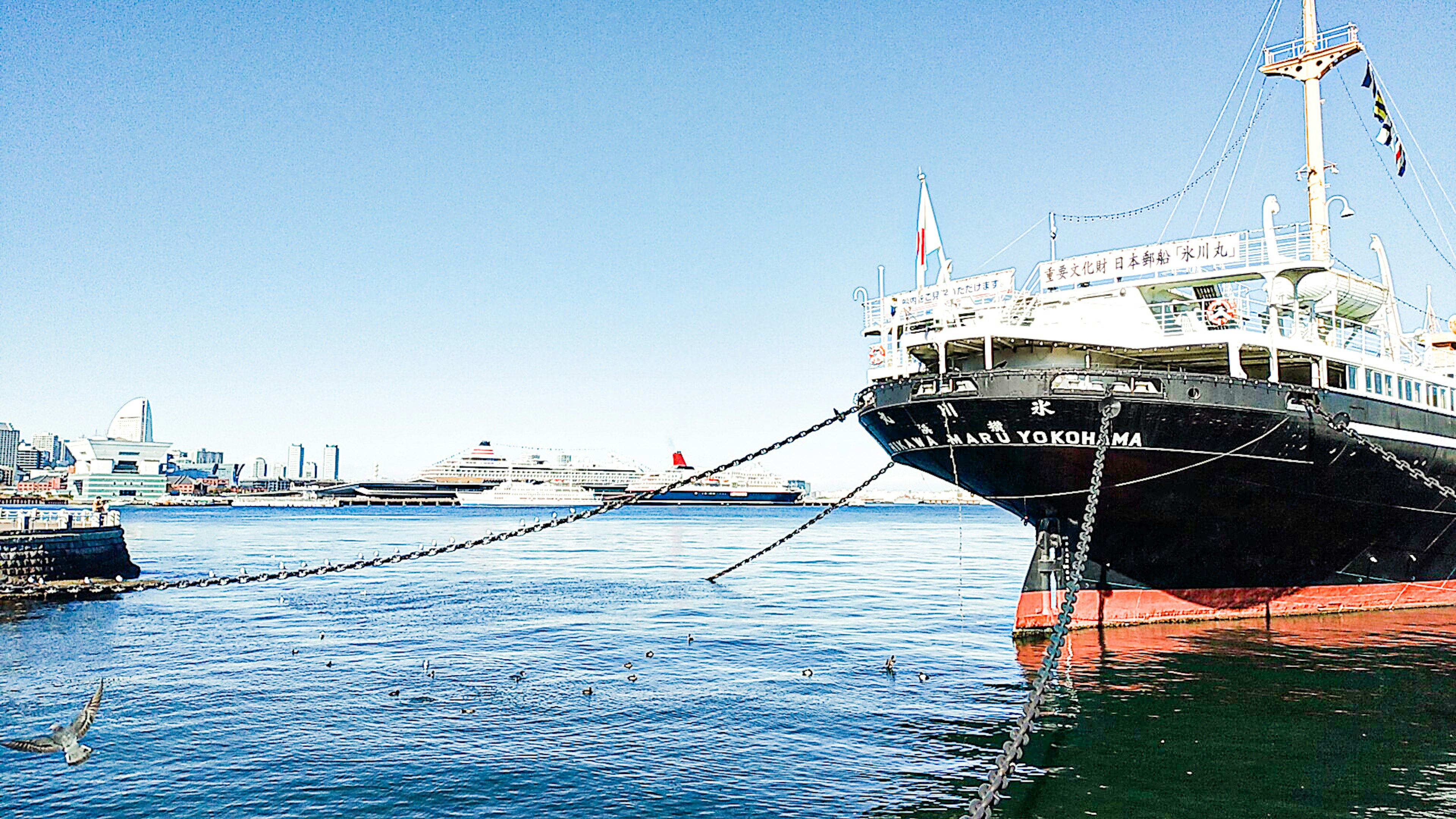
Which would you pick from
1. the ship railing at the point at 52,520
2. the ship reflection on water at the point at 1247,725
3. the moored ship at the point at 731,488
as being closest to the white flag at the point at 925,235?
the ship reflection on water at the point at 1247,725

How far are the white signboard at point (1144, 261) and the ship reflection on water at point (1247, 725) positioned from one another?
9519mm

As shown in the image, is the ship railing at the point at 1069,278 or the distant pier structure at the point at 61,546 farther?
the distant pier structure at the point at 61,546

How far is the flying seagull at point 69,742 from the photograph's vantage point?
16.8 m

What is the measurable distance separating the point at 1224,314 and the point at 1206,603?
8.85 meters

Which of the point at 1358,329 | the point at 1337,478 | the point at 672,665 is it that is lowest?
the point at 672,665

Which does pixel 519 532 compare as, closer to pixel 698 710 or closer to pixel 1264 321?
pixel 698 710

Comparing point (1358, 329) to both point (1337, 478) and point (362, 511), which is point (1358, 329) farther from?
point (362, 511)

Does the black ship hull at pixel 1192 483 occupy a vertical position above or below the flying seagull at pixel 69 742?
above

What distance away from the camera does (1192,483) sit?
77.4ft

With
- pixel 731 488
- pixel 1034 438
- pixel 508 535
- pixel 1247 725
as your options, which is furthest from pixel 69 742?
pixel 731 488

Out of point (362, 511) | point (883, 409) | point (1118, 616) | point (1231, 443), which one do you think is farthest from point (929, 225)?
point (362, 511)

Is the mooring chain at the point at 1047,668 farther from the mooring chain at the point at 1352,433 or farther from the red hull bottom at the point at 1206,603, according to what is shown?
the mooring chain at the point at 1352,433

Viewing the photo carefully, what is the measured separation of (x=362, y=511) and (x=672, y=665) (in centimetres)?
15674

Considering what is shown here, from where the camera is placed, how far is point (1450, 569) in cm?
3069
